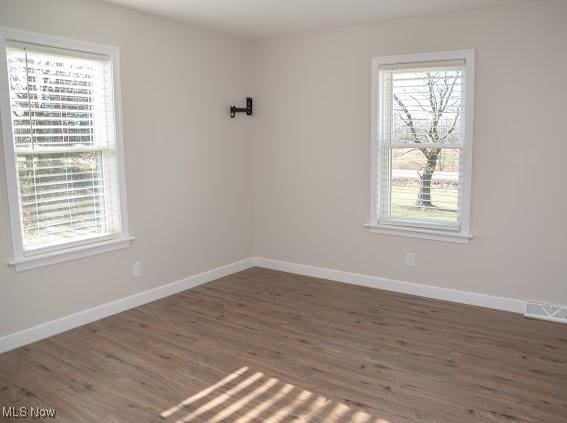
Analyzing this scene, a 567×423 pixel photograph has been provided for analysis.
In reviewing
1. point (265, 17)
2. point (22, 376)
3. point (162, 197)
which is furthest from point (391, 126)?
point (22, 376)

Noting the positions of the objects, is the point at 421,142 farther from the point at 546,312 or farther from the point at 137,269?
the point at 137,269

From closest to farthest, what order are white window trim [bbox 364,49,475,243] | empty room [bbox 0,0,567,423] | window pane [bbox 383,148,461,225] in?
empty room [bbox 0,0,567,423] < white window trim [bbox 364,49,475,243] < window pane [bbox 383,148,461,225]

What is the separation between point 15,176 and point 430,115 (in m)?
3.26

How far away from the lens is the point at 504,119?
4.05 m

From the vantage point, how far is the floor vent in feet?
13.0

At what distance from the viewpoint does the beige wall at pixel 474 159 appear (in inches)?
154

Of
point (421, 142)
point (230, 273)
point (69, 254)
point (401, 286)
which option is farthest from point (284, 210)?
point (69, 254)

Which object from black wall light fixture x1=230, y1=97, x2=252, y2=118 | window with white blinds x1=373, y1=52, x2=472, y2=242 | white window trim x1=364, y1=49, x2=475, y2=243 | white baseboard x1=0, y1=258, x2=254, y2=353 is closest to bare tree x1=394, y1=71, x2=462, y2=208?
window with white blinds x1=373, y1=52, x2=472, y2=242

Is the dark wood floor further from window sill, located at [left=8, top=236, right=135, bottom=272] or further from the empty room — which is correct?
window sill, located at [left=8, top=236, right=135, bottom=272]

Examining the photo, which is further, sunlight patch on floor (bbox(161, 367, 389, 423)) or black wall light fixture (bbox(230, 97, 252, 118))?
black wall light fixture (bbox(230, 97, 252, 118))

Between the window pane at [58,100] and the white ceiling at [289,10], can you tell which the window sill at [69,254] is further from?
the white ceiling at [289,10]

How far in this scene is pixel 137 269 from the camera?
4383mm

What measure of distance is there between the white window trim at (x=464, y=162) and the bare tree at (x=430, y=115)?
0.41ft

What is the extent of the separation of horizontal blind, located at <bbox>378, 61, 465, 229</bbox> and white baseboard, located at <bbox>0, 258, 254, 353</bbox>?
69.2 inches
